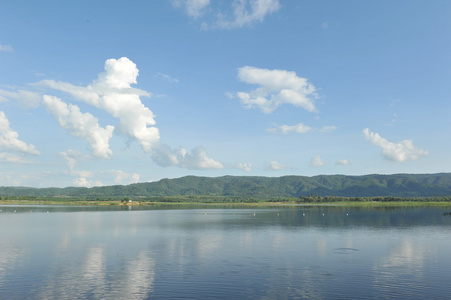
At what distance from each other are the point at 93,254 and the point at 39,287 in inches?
918

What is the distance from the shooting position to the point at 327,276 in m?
47.7

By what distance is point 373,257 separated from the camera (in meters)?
62.4

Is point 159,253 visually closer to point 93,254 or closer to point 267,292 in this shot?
point 93,254

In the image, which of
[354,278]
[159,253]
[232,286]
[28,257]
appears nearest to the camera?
[232,286]

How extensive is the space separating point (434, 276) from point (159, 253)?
44967mm

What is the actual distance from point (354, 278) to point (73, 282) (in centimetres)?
3666

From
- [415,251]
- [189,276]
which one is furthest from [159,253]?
[415,251]

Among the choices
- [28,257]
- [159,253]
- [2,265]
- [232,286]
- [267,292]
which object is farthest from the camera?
[159,253]

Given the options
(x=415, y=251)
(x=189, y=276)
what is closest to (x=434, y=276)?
(x=415, y=251)

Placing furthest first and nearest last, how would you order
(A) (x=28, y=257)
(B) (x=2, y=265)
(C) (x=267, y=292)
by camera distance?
(A) (x=28, y=257) < (B) (x=2, y=265) < (C) (x=267, y=292)

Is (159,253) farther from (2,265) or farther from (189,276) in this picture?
(2,265)

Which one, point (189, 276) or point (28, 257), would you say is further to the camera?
point (28, 257)

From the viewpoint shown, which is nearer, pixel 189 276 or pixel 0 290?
pixel 0 290

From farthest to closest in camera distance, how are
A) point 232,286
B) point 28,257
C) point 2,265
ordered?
1. point 28,257
2. point 2,265
3. point 232,286
